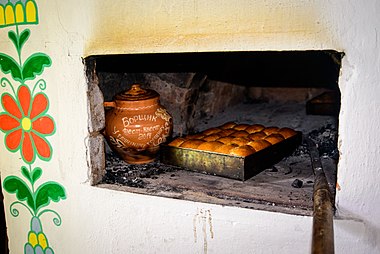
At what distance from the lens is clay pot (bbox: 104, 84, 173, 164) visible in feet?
6.21

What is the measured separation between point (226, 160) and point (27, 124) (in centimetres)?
93

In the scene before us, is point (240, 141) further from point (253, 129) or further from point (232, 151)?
point (253, 129)

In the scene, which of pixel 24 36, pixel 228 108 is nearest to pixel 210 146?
pixel 24 36

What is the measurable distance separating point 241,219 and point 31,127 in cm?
105

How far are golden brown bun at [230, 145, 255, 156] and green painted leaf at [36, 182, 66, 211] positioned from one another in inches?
32.1

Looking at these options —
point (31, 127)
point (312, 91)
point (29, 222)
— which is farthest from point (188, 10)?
point (312, 91)

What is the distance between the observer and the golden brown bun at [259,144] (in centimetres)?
181

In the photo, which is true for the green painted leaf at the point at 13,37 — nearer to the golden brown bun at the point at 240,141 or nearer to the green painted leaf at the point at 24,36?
the green painted leaf at the point at 24,36

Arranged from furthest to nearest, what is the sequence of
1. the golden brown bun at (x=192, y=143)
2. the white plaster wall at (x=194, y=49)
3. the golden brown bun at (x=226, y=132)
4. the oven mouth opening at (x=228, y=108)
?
the golden brown bun at (x=226, y=132)
the golden brown bun at (x=192, y=143)
the oven mouth opening at (x=228, y=108)
the white plaster wall at (x=194, y=49)

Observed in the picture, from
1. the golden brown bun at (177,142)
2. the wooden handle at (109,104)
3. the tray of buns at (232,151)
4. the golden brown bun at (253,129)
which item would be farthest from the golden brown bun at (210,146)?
the wooden handle at (109,104)

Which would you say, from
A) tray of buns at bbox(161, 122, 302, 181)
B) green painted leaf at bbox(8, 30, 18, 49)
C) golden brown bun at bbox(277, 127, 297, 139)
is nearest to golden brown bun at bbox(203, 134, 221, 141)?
tray of buns at bbox(161, 122, 302, 181)

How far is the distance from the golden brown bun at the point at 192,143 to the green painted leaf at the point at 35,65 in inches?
28.0

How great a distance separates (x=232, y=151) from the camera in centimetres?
174

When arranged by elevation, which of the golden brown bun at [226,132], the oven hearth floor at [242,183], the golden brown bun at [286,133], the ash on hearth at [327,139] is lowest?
the oven hearth floor at [242,183]
